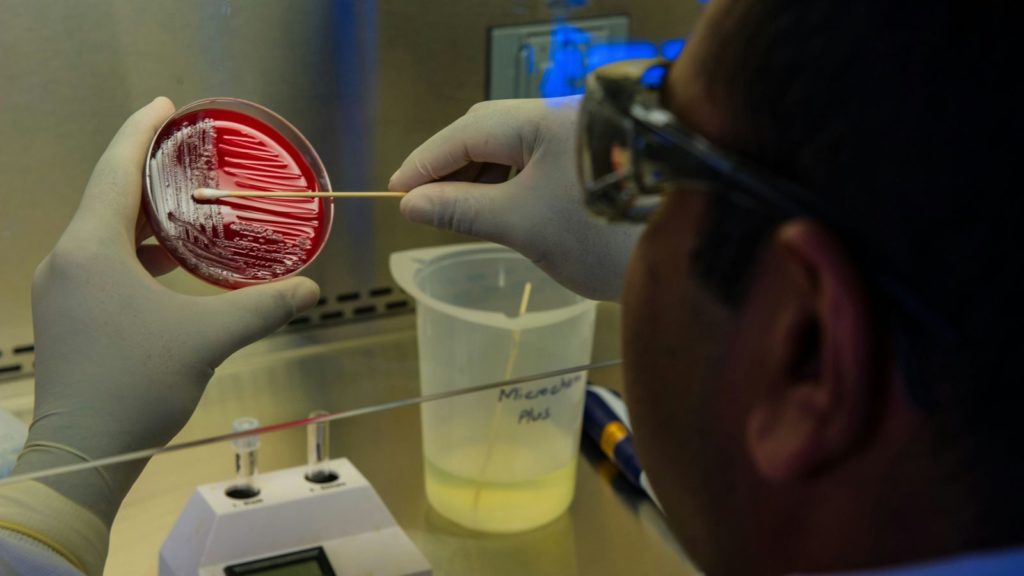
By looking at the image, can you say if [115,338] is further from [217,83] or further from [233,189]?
[217,83]

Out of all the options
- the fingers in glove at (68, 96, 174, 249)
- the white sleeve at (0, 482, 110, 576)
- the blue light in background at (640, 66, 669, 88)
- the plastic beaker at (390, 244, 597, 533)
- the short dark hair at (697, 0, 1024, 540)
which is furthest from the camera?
the plastic beaker at (390, 244, 597, 533)

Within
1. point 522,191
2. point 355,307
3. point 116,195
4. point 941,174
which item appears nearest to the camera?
point 941,174

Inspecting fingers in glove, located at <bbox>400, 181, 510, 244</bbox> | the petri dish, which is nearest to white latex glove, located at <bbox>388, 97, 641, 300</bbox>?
fingers in glove, located at <bbox>400, 181, 510, 244</bbox>

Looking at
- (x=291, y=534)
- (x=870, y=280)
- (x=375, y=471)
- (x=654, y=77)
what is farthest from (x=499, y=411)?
(x=870, y=280)

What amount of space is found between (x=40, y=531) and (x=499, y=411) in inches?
22.9

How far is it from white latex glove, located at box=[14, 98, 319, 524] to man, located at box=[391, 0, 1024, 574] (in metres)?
0.47

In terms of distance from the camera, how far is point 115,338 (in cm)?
98

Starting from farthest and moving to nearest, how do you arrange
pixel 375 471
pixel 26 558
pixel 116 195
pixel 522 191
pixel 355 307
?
pixel 355 307, pixel 375 471, pixel 522 191, pixel 116 195, pixel 26 558

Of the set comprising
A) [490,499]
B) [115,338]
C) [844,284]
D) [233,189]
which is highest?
[844,284]

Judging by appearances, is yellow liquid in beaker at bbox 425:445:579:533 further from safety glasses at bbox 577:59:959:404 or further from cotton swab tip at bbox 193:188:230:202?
safety glasses at bbox 577:59:959:404

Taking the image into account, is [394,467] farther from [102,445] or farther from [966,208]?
[966,208]

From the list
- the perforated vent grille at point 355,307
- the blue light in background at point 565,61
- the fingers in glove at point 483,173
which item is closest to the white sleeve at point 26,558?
the perforated vent grille at point 355,307

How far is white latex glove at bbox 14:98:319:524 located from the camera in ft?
3.12

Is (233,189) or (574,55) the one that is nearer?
(233,189)
